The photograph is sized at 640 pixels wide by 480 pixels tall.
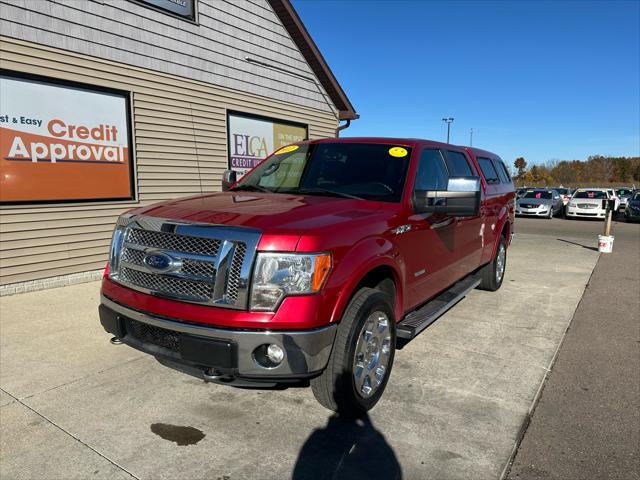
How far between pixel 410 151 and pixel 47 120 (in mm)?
5136

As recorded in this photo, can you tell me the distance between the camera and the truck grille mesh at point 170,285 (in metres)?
2.69

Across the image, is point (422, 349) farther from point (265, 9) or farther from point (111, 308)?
point (265, 9)

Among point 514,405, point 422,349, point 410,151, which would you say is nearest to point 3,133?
point 410,151

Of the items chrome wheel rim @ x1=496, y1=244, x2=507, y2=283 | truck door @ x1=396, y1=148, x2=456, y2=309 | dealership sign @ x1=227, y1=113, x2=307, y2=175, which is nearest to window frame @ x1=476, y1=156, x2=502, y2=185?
chrome wheel rim @ x1=496, y1=244, x2=507, y2=283

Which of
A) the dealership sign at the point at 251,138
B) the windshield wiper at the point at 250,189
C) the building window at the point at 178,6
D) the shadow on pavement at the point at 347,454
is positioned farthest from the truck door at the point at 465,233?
the building window at the point at 178,6

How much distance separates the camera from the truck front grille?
260 centimetres

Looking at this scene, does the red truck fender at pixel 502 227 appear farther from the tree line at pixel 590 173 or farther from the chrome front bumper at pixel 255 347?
the tree line at pixel 590 173

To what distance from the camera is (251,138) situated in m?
9.76

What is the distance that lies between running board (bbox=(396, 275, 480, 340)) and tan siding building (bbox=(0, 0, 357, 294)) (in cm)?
520

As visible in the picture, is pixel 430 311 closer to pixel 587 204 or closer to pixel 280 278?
pixel 280 278

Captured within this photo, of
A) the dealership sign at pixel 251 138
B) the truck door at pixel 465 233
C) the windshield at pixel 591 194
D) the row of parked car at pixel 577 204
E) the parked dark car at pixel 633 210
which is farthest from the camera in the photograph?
the windshield at pixel 591 194

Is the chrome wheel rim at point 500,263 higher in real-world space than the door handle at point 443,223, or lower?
lower

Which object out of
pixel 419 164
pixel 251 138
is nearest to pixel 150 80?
pixel 251 138

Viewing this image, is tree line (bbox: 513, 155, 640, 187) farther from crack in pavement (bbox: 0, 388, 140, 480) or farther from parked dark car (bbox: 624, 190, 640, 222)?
crack in pavement (bbox: 0, 388, 140, 480)
